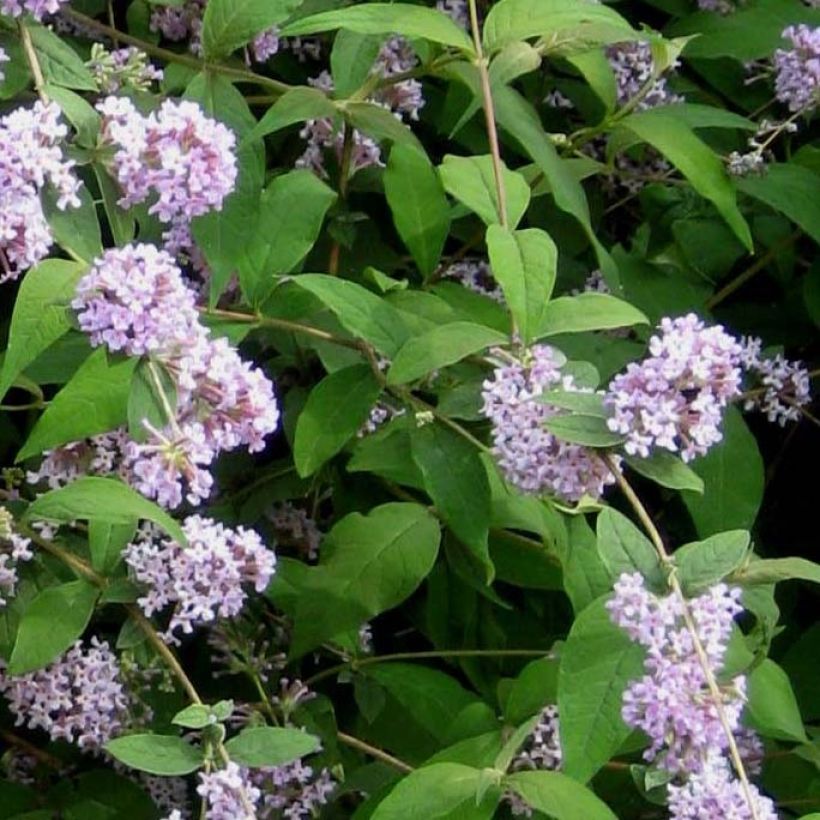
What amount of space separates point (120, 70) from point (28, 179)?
0.38 metres

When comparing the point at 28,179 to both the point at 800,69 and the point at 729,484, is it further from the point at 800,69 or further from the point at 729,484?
the point at 800,69

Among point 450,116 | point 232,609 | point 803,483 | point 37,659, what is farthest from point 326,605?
point 803,483

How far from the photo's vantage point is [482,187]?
6.24 feet

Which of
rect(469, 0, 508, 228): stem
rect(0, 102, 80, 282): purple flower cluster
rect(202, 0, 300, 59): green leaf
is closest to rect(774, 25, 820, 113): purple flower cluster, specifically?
rect(469, 0, 508, 228): stem

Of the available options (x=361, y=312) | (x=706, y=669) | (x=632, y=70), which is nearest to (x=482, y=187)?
(x=361, y=312)

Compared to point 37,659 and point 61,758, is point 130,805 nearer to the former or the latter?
point 61,758

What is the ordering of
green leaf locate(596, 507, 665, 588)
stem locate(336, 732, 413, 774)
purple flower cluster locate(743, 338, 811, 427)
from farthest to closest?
purple flower cluster locate(743, 338, 811, 427) < stem locate(336, 732, 413, 774) < green leaf locate(596, 507, 665, 588)

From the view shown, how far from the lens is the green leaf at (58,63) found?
1.75 m

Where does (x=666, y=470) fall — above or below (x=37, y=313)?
below

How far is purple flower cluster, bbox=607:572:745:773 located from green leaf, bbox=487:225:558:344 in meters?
0.28

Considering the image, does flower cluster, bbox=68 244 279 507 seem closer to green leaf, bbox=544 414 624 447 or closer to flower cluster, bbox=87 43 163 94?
green leaf, bbox=544 414 624 447

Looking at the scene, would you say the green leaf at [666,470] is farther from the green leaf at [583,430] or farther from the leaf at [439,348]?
the leaf at [439,348]

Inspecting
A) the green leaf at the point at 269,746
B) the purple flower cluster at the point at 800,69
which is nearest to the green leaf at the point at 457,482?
the green leaf at the point at 269,746

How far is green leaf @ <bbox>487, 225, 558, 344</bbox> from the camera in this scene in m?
1.64
